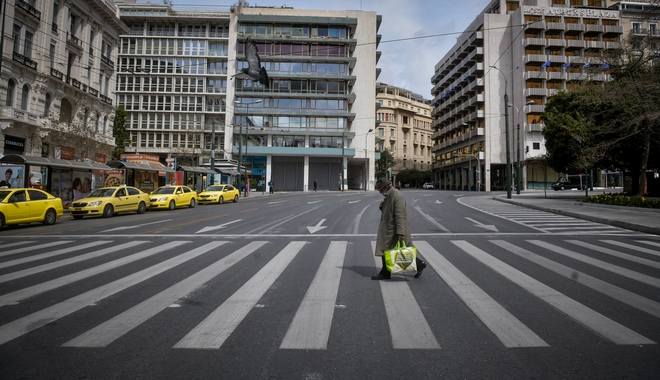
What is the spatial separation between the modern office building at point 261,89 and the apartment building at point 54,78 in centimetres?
1981

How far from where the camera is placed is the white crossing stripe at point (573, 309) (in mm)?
3773

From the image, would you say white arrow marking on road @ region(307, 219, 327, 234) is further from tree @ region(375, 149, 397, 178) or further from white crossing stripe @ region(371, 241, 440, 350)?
tree @ region(375, 149, 397, 178)

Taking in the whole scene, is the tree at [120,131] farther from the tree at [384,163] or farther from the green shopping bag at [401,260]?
the green shopping bag at [401,260]

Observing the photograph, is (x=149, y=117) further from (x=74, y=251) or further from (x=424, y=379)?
(x=424, y=379)

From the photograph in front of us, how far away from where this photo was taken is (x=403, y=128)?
10019 cm

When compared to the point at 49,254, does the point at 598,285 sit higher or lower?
higher

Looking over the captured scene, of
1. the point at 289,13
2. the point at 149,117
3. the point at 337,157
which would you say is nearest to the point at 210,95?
the point at 149,117

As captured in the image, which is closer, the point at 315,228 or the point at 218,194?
the point at 315,228

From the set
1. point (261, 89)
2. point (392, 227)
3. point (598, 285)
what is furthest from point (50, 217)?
point (261, 89)

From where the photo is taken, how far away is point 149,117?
62.0 m

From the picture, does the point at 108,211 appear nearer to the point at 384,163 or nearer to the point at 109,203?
the point at 109,203

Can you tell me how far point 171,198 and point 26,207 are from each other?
900 centimetres

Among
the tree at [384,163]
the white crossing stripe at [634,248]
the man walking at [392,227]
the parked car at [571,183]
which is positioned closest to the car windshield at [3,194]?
the man walking at [392,227]

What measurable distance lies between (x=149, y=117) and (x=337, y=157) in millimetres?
31037
